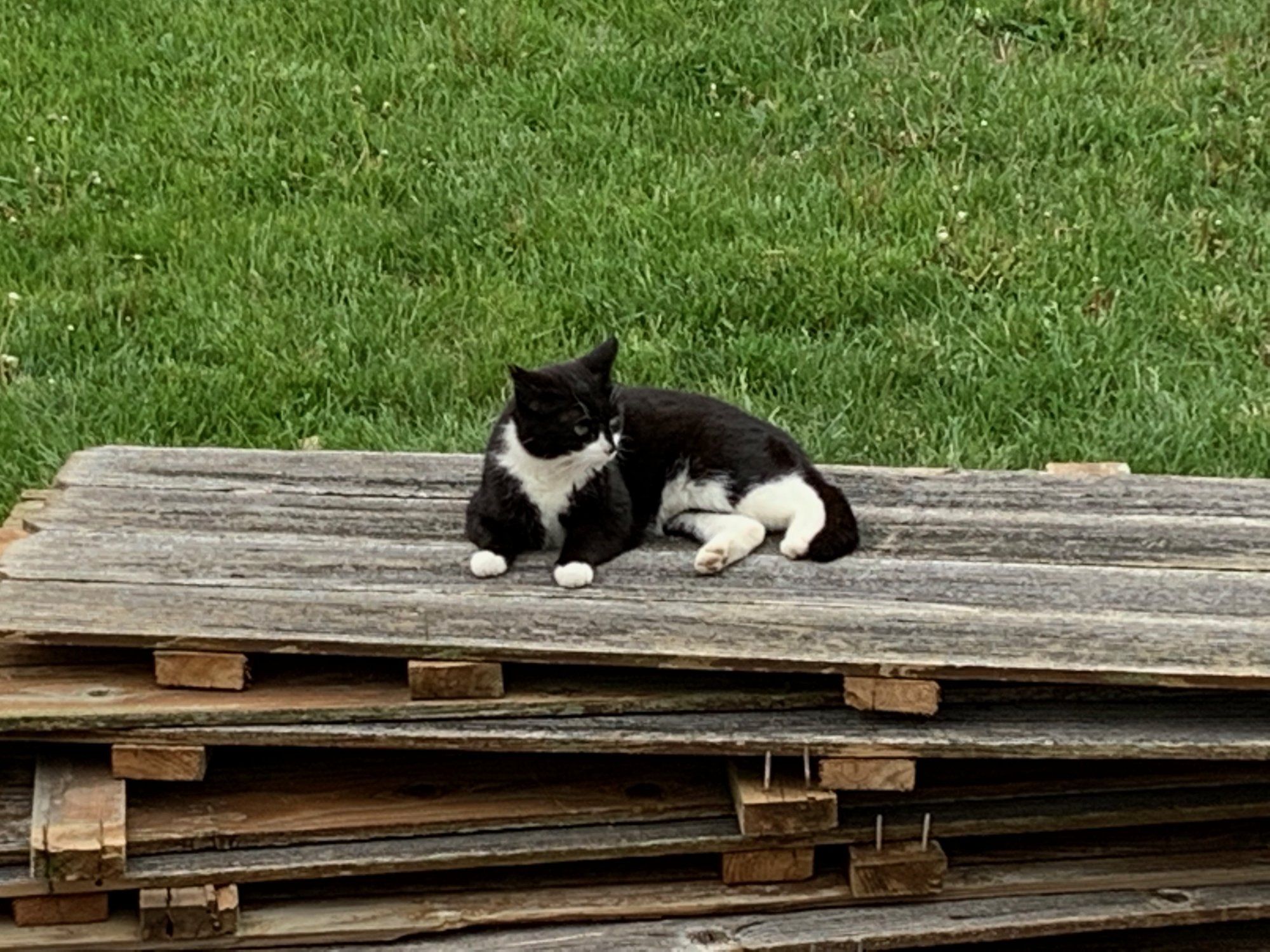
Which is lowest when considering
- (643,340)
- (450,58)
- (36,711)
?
(36,711)

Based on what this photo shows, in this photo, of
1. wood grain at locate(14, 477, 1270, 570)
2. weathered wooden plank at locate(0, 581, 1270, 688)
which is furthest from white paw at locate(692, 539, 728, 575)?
wood grain at locate(14, 477, 1270, 570)

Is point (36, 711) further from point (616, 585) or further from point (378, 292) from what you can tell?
point (378, 292)

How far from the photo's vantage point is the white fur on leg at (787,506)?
169 inches

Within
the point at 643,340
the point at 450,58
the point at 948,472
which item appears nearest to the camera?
the point at 948,472

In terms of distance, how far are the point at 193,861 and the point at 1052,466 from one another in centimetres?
264

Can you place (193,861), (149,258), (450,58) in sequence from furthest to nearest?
(450,58)
(149,258)
(193,861)

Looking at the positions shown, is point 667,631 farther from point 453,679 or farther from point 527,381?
point 527,381

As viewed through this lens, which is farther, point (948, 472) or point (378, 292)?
point (378, 292)

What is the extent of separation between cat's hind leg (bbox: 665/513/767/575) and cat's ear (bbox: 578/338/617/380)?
15.5 inches

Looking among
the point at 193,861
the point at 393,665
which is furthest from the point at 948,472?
the point at 193,861

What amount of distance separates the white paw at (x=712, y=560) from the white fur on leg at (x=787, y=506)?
17 centimetres

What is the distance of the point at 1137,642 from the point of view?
12.5ft

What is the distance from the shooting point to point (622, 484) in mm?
4363

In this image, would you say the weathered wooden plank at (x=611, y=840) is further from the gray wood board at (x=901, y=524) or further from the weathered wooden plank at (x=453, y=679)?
the gray wood board at (x=901, y=524)
